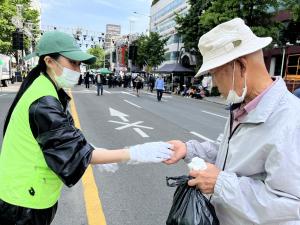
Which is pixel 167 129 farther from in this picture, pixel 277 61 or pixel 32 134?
pixel 277 61

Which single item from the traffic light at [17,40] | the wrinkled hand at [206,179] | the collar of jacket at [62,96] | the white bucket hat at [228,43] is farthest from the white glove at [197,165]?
the traffic light at [17,40]

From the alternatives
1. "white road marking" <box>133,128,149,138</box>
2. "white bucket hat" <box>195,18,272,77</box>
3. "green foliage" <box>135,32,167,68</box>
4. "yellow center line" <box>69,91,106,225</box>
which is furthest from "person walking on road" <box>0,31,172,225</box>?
"green foliage" <box>135,32,167,68</box>

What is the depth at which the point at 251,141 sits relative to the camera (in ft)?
5.33

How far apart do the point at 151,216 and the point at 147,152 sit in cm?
230

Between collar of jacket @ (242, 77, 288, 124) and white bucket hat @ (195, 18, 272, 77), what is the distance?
0.21 metres

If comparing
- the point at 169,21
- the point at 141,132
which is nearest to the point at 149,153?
Answer: the point at 141,132

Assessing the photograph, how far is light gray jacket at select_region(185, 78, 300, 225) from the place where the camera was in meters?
1.49

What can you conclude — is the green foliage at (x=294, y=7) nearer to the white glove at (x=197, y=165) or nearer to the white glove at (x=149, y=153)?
the white glove at (x=149, y=153)

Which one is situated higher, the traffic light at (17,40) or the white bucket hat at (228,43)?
the traffic light at (17,40)

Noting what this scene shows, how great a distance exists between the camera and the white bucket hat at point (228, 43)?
64.9 inches

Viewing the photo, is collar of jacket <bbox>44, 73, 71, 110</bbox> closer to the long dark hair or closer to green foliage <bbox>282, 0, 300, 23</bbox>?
the long dark hair

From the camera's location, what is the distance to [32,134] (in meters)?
1.97

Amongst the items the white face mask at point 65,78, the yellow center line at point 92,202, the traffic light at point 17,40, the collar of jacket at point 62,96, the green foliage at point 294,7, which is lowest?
the yellow center line at point 92,202

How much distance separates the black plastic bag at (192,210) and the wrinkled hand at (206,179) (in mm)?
47
